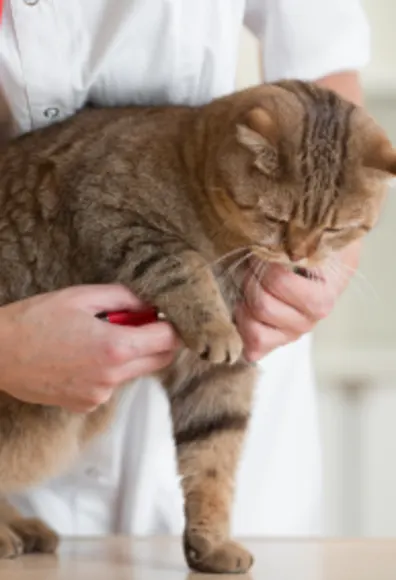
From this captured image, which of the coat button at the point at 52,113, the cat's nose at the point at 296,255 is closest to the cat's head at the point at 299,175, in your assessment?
the cat's nose at the point at 296,255

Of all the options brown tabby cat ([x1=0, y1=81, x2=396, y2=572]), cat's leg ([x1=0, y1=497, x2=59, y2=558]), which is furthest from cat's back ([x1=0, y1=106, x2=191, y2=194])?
cat's leg ([x1=0, y1=497, x2=59, y2=558])

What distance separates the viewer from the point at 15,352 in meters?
1.05

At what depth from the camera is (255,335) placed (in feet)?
3.82

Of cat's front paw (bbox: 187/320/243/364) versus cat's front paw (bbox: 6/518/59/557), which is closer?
cat's front paw (bbox: 187/320/243/364)

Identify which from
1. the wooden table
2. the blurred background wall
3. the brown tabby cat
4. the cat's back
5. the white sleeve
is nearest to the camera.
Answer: the wooden table

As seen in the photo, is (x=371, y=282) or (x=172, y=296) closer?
(x=172, y=296)

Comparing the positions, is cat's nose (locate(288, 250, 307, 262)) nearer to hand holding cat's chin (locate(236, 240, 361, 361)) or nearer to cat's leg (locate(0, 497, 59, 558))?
hand holding cat's chin (locate(236, 240, 361, 361))

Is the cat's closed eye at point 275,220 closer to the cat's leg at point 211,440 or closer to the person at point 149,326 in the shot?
the person at point 149,326

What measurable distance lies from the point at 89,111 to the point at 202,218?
196 mm

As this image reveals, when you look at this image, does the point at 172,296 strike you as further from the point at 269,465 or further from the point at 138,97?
the point at 269,465

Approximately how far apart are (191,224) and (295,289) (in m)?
0.12

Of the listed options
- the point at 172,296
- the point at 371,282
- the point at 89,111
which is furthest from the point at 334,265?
the point at 371,282

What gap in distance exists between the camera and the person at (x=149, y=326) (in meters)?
1.05

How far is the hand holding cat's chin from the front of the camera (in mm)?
1163
